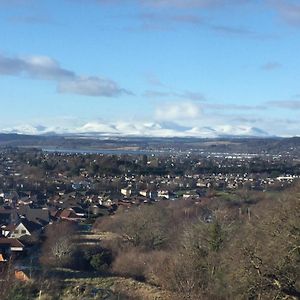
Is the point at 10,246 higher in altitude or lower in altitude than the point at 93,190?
lower

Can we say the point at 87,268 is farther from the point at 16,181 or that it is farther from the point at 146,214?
the point at 16,181

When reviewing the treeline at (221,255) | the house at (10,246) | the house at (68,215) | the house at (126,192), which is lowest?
the house at (68,215)

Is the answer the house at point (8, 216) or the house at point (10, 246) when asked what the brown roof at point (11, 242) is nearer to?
the house at point (10, 246)

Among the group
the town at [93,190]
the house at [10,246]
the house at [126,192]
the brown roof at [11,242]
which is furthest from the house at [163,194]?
the house at [10,246]

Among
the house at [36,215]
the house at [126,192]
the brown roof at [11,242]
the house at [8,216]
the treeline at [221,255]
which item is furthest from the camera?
the house at [126,192]

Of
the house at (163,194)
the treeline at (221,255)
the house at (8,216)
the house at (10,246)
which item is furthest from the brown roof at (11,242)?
the house at (163,194)

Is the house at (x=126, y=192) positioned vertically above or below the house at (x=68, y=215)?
above

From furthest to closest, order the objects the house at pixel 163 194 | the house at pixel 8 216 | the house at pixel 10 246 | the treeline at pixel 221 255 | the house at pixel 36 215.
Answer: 1. the house at pixel 163 194
2. the house at pixel 8 216
3. the house at pixel 36 215
4. the house at pixel 10 246
5. the treeline at pixel 221 255

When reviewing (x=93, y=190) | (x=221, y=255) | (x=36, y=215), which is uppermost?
(x=221, y=255)

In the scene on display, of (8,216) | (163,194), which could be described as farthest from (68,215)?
(163,194)

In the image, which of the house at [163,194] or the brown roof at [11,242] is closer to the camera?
the brown roof at [11,242]

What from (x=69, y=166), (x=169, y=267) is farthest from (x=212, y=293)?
(x=69, y=166)

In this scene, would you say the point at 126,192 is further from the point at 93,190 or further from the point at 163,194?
the point at 163,194
